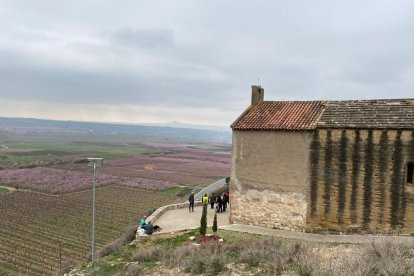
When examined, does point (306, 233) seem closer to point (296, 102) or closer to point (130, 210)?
point (296, 102)

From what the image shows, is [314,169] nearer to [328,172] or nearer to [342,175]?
[328,172]

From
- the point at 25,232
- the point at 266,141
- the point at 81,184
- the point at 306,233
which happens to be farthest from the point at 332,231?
the point at 81,184

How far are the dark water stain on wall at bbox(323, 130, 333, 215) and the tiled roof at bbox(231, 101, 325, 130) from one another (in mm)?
1019

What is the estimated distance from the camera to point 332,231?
1969cm

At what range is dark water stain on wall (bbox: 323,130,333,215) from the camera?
1983 cm

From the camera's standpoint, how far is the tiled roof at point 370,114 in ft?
61.4

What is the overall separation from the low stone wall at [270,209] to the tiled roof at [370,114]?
13.5 ft

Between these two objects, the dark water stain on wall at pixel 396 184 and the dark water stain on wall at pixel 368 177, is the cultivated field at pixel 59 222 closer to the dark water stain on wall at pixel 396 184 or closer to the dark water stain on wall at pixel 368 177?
the dark water stain on wall at pixel 368 177

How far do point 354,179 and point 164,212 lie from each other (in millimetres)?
12777

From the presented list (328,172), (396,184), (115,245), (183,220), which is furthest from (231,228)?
(396,184)

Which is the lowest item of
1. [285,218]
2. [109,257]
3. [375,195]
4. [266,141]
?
[109,257]

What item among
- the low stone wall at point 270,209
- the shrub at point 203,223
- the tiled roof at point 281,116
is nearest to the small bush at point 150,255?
the shrub at point 203,223

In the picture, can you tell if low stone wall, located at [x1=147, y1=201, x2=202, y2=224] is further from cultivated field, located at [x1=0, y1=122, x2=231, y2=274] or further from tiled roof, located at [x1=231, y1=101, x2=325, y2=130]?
tiled roof, located at [x1=231, y1=101, x2=325, y2=130]

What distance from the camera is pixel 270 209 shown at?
21203mm
